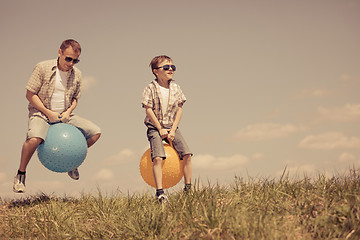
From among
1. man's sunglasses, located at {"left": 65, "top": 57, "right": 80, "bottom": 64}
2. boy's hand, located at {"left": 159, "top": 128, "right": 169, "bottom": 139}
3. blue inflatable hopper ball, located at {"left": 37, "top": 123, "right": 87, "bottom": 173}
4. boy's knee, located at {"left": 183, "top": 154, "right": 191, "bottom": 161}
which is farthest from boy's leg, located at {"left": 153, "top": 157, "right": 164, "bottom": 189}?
man's sunglasses, located at {"left": 65, "top": 57, "right": 80, "bottom": 64}

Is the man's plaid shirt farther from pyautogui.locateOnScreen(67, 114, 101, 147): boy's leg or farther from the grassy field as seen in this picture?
the grassy field

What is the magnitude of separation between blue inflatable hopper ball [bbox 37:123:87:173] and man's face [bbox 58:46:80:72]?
116 centimetres

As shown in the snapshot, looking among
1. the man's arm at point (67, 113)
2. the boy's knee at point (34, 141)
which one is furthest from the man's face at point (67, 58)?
the boy's knee at point (34, 141)

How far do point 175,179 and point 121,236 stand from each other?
2.09 m

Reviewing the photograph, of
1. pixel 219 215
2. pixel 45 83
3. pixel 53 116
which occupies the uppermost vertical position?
pixel 45 83

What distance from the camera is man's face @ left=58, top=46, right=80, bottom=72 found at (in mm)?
7723

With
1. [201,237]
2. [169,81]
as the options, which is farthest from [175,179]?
[201,237]

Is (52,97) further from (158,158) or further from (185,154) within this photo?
(185,154)

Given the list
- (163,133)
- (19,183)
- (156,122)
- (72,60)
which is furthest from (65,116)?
(163,133)

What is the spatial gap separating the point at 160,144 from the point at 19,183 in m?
3.07

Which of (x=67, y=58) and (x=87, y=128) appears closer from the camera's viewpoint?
(x=67, y=58)

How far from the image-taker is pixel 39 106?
772 centimetres

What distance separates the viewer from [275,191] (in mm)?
5930

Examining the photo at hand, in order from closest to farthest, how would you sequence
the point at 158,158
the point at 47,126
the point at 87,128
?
the point at 158,158
the point at 47,126
the point at 87,128
